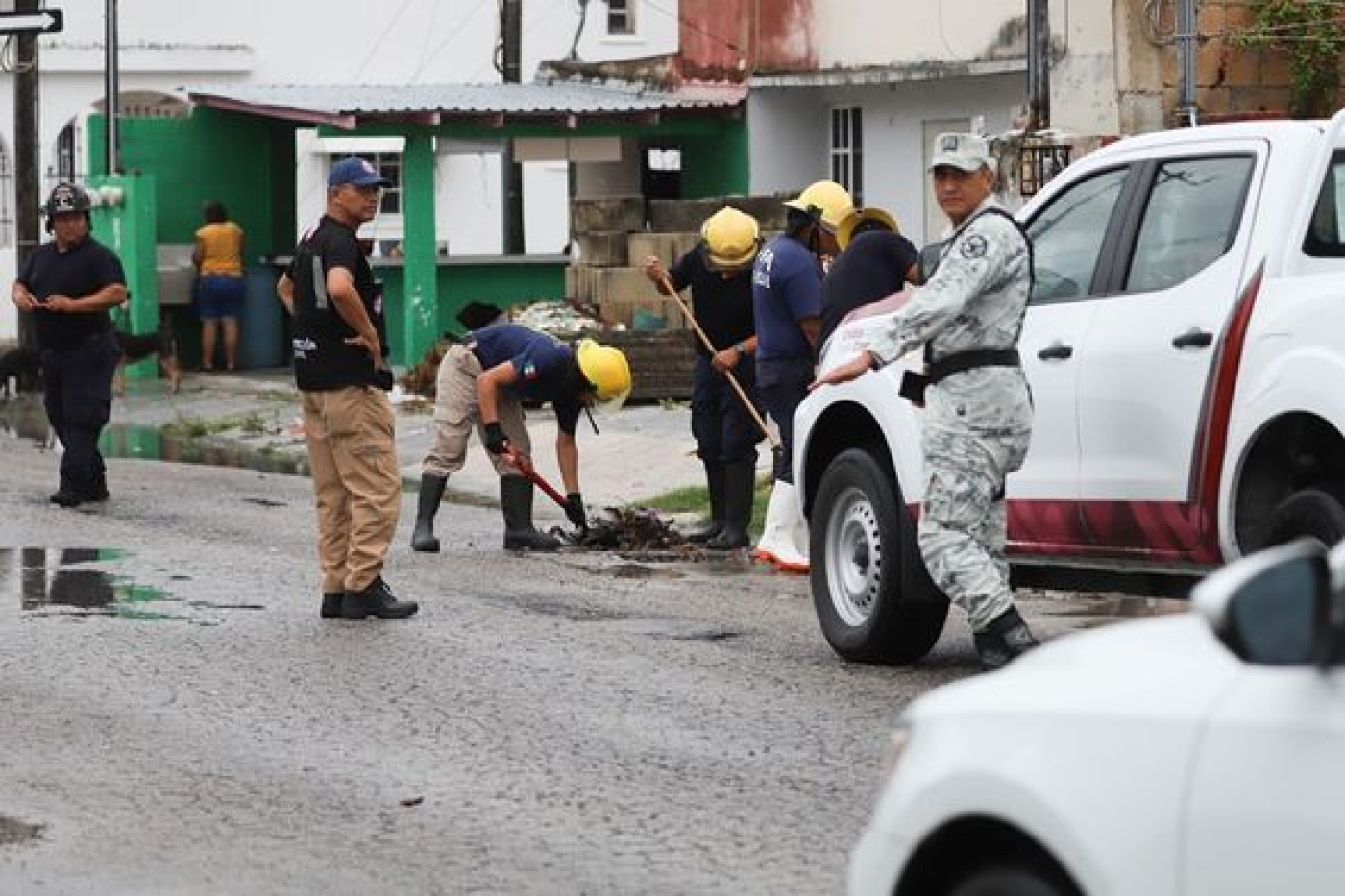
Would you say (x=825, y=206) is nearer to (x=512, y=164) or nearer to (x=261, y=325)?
(x=261, y=325)

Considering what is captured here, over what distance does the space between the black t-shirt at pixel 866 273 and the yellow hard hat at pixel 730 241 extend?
1.95m

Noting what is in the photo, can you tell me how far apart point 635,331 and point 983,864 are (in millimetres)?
19168

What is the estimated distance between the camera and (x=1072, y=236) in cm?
1060

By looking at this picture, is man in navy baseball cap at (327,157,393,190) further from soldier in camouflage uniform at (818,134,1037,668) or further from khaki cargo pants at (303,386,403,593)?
soldier in camouflage uniform at (818,134,1037,668)

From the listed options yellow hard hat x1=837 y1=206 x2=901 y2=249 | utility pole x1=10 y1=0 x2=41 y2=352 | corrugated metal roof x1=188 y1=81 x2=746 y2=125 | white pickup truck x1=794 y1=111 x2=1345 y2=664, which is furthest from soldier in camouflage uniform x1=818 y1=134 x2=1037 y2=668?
utility pole x1=10 y1=0 x2=41 y2=352

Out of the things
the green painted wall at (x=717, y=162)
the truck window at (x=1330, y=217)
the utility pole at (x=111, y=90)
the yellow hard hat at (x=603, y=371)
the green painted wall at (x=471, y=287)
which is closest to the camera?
the truck window at (x=1330, y=217)

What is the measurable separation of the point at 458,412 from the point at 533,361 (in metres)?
0.66

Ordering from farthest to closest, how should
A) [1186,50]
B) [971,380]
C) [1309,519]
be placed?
[1186,50] → [971,380] → [1309,519]

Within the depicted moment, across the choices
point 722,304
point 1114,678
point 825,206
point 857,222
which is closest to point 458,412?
point 722,304

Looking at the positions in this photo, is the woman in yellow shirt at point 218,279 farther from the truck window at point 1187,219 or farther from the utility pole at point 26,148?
the truck window at point 1187,219

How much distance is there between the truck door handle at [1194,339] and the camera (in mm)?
9633

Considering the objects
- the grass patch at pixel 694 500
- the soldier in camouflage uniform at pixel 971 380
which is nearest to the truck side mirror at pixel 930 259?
the soldier in camouflage uniform at pixel 971 380

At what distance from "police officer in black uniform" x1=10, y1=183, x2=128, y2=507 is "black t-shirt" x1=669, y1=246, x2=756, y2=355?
3.40m

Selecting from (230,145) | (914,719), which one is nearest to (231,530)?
(914,719)
